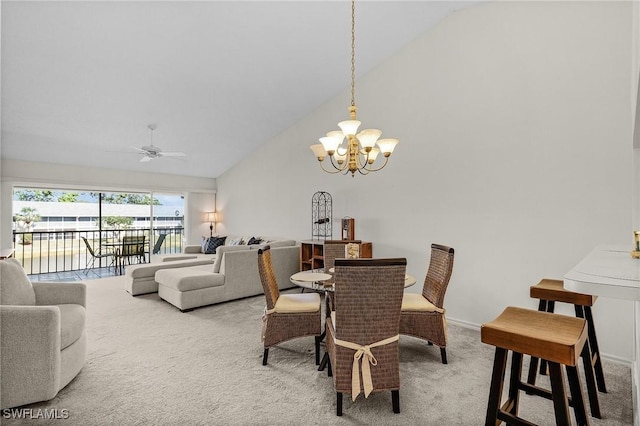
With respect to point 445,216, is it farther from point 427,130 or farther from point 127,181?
point 127,181

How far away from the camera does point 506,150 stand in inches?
132

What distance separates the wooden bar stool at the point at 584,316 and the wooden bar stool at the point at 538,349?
410 millimetres

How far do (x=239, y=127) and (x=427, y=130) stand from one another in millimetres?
3330

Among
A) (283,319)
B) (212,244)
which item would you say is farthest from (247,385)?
(212,244)

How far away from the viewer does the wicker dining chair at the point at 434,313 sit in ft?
8.78

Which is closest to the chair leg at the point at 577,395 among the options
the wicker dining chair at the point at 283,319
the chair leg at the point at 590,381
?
the chair leg at the point at 590,381

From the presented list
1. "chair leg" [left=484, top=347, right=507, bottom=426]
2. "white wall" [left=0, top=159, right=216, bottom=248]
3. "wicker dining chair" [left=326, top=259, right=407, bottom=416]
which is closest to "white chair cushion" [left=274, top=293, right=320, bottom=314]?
"wicker dining chair" [left=326, top=259, right=407, bottom=416]

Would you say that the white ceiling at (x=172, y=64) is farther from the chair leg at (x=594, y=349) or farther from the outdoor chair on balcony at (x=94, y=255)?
the chair leg at (x=594, y=349)

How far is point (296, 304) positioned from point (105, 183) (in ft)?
18.7

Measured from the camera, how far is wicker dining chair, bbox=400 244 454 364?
268cm

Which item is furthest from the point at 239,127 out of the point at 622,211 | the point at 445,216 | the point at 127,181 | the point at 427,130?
the point at 622,211

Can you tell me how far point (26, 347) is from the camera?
1.96 metres

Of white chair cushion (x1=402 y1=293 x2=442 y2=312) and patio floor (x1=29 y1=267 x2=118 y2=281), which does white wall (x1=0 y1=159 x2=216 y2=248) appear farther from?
white chair cushion (x1=402 y1=293 x2=442 y2=312)

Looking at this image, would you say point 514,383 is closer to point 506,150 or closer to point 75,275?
point 506,150
